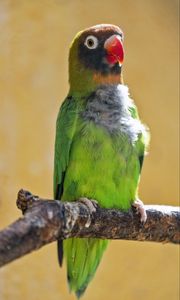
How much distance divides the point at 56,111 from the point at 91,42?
→ 26.0 inches

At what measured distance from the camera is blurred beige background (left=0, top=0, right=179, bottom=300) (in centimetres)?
232

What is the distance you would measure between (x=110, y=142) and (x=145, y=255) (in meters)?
0.94

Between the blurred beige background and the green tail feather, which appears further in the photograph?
the blurred beige background

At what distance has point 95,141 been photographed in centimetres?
167

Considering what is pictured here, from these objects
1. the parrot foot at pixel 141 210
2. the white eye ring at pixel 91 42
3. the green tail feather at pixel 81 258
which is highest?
the white eye ring at pixel 91 42

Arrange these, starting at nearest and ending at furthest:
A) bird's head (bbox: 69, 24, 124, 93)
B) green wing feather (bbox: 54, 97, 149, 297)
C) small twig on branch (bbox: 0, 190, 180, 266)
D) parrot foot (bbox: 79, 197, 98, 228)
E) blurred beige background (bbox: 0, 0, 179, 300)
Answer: small twig on branch (bbox: 0, 190, 180, 266)
parrot foot (bbox: 79, 197, 98, 228)
green wing feather (bbox: 54, 97, 149, 297)
bird's head (bbox: 69, 24, 124, 93)
blurred beige background (bbox: 0, 0, 179, 300)

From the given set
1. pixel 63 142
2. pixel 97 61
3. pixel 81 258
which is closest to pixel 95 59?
pixel 97 61

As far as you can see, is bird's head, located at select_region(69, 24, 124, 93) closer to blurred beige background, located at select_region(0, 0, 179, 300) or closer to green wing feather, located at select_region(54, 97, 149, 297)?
green wing feather, located at select_region(54, 97, 149, 297)

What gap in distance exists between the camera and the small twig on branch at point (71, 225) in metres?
1.14

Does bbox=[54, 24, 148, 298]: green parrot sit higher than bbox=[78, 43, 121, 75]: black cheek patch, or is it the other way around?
bbox=[78, 43, 121, 75]: black cheek patch

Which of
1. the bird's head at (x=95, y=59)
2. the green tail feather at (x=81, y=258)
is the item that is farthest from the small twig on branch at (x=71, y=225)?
the bird's head at (x=95, y=59)

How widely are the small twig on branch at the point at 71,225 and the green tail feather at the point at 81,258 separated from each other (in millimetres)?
166

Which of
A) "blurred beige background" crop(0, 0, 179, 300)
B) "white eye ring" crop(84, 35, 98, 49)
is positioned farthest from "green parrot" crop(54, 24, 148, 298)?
"blurred beige background" crop(0, 0, 179, 300)

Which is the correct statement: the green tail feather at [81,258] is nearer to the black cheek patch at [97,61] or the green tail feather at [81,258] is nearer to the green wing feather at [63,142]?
the green wing feather at [63,142]
